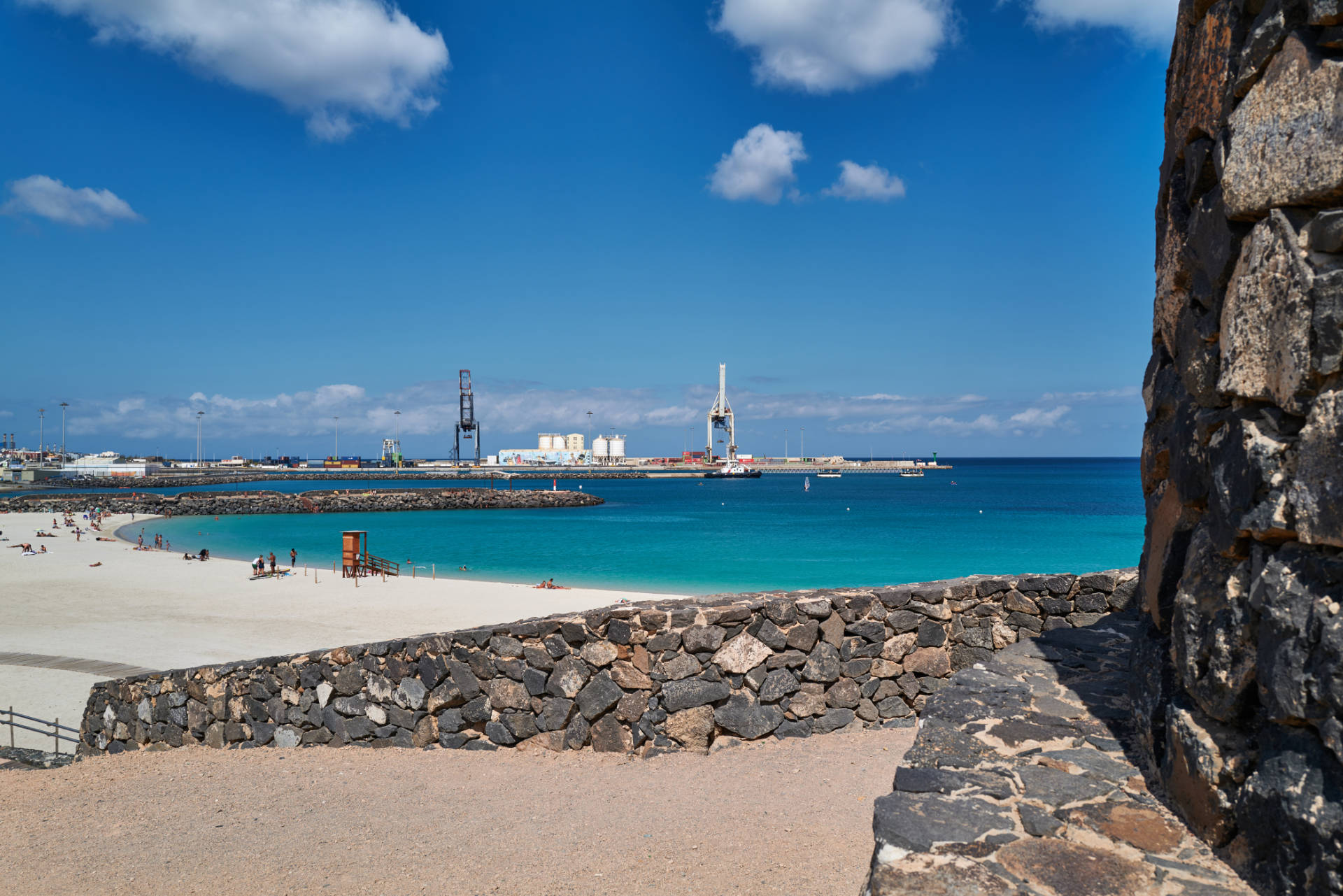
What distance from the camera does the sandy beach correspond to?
49.3 ft

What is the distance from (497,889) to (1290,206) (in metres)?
4.47

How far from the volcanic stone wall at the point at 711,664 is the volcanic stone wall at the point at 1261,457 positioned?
129 inches

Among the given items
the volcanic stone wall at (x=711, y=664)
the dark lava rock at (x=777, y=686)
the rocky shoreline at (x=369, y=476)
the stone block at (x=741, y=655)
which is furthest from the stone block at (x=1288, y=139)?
the rocky shoreline at (x=369, y=476)

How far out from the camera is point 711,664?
18.9 feet

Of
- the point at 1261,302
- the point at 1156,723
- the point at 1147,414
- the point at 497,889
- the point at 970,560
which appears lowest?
the point at 970,560

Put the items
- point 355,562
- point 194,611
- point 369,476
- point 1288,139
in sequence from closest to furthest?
point 1288,139 → point 194,611 → point 355,562 → point 369,476

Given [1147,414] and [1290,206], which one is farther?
[1147,414]

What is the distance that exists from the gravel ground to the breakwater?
6293cm

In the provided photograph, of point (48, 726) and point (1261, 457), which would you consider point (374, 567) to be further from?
point (1261, 457)

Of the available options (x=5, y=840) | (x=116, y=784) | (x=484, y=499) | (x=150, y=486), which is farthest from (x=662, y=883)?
(x=150, y=486)

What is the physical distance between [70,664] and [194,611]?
22.0 ft

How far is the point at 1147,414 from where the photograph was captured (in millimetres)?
3346

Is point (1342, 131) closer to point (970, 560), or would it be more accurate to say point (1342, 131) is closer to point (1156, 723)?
point (1156, 723)

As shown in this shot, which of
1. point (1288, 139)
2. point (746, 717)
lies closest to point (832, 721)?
point (746, 717)
